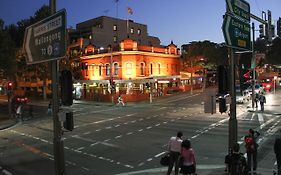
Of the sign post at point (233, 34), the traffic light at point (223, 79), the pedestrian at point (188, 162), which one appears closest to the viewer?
the pedestrian at point (188, 162)

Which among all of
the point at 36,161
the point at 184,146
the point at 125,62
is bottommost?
the point at 36,161

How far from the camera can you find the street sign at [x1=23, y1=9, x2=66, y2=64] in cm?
845

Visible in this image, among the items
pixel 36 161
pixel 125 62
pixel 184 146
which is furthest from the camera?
pixel 125 62

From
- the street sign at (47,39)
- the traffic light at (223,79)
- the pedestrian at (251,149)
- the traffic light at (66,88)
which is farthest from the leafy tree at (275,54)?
the traffic light at (66,88)

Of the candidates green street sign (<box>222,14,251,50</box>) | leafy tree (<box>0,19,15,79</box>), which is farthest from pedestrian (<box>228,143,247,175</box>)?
leafy tree (<box>0,19,15,79</box>)

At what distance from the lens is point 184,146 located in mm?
10953

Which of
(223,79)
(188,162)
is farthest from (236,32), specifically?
(188,162)

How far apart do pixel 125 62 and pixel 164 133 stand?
4035cm

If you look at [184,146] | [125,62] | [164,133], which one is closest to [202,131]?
[164,133]

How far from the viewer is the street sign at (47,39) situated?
8.45m

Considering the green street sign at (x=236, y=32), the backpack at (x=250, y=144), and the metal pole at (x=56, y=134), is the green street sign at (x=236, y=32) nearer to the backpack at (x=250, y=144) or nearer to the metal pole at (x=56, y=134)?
the backpack at (x=250, y=144)

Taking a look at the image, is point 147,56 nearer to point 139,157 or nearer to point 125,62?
point 125,62

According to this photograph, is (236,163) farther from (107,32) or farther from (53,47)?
(107,32)

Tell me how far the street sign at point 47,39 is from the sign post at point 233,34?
16.9ft
